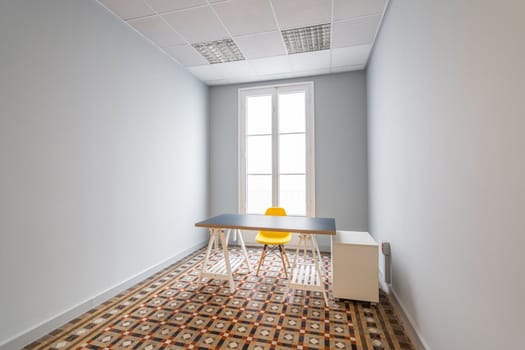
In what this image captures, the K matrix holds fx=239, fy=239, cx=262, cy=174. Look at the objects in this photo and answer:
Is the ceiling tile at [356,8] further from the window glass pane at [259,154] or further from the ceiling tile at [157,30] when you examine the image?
the window glass pane at [259,154]

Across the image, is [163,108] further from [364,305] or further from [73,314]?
[364,305]

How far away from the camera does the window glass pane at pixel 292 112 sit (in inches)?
182

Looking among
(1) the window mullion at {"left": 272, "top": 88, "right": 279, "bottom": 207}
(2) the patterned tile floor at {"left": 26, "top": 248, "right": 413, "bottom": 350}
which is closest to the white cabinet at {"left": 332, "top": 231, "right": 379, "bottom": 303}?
(2) the patterned tile floor at {"left": 26, "top": 248, "right": 413, "bottom": 350}

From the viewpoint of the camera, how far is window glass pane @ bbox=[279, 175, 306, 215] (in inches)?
180

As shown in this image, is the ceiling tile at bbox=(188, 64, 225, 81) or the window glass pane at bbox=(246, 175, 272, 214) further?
the window glass pane at bbox=(246, 175, 272, 214)

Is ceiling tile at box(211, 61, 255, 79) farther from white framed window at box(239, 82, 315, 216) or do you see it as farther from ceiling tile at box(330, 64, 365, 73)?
ceiling tile at box(330, 64, 365, 73)

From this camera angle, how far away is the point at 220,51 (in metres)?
3.64

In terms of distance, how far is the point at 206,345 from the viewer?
1.94 metres

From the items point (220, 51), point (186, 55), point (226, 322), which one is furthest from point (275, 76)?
point (226, 322)

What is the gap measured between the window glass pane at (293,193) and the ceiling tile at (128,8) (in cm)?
321

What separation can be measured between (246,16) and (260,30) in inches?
12.7

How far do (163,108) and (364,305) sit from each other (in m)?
3.68

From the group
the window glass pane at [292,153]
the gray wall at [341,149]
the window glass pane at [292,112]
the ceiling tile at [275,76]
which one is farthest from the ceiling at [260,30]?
the window glass pane at [292,153]

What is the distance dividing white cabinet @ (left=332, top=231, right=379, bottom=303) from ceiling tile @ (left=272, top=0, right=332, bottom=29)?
2.63m
